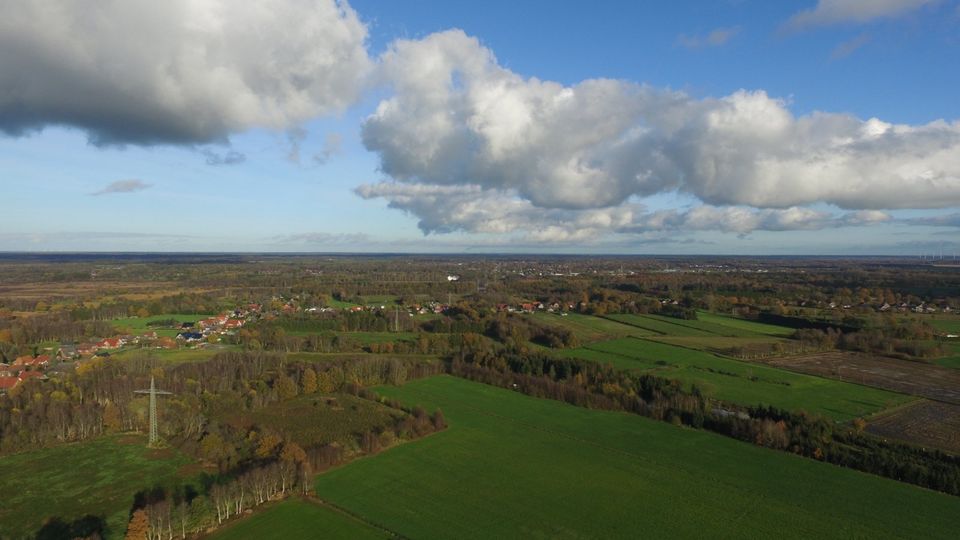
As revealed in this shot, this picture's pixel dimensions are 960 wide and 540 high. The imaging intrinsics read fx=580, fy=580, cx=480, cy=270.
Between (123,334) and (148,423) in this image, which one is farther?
(123,334)

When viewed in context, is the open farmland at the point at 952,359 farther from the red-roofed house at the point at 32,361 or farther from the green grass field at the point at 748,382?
the red-roofed house at the point at 32,361

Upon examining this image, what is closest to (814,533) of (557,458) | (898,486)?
(898,486)

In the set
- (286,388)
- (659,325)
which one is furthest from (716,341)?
(286,388)

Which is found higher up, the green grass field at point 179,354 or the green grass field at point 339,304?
the green grass field at point 339,304

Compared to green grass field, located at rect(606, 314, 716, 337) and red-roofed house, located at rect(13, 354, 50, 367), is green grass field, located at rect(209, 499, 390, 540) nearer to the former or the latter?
red-roofed house, located at rect(13, 354, 50, 367)

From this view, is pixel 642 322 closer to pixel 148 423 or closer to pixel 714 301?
pixel 714 301

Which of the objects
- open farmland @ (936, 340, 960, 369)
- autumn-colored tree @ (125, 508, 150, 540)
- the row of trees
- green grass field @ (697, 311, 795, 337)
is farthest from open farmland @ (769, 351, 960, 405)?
autumn-colored tree @ (125, 508, 150, 540)

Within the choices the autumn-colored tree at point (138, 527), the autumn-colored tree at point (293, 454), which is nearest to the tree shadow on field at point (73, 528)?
the autumn-colored tree at point (138, 527)
